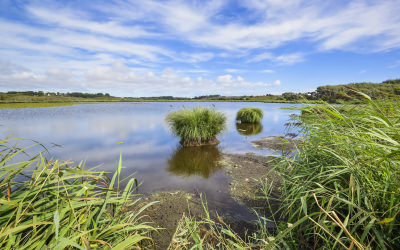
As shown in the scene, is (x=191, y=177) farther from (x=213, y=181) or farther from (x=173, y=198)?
(x=173, y=198)

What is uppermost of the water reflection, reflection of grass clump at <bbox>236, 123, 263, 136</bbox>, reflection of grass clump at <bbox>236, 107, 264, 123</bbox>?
reflection of grass clump at <bbox>236, 107, 264, 123</bbox>

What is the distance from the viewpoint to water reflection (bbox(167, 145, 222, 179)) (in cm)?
717

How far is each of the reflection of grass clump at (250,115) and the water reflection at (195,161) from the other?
1238cm

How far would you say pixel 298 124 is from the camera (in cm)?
371

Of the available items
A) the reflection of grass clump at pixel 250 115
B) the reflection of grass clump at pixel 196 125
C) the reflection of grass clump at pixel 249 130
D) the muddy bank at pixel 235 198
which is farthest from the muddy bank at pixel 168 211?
the reflection of grass clump at pixel 250 115

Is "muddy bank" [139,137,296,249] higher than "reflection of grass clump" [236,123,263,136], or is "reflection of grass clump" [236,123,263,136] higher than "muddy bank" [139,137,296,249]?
"reflection of grass clump" [236,123,263,136]

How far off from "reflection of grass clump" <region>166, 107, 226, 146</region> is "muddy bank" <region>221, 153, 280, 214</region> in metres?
2.43

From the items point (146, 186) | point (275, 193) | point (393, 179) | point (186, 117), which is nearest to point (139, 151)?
point (186, 117)

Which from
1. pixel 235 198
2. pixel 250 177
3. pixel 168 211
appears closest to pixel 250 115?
pixel 250 177

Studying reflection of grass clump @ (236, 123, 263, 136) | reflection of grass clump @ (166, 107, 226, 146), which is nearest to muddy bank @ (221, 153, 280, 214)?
reflection of grass clump @ (166, 107, 226, 146)

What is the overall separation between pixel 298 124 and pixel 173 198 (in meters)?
3.79

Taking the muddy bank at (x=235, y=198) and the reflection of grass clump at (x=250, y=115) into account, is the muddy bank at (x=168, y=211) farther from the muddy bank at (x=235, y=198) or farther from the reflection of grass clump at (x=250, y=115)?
the reflection of grass clump at (x=250, y=115)

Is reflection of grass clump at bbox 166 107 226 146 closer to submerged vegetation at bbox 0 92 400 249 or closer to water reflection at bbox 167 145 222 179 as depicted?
water reflection at bbox 167 145 222 179

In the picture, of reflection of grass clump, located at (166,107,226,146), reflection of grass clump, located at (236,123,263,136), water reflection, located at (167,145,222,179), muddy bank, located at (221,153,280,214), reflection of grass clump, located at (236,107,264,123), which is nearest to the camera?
muddy bank, located at (221,153,280,214)
